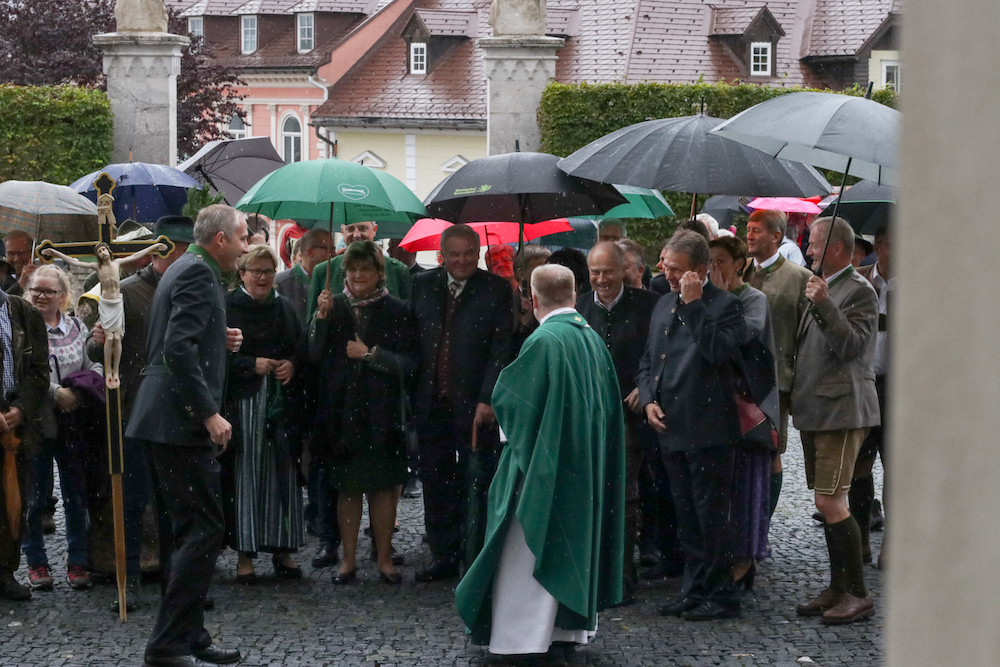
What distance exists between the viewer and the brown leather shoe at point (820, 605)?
6535mm

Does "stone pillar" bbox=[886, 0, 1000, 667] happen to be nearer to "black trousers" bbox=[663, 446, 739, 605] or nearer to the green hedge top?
"black trousers" bbox=[663, 446, 739, 605]

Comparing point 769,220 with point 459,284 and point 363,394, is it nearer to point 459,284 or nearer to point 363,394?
point 459,284

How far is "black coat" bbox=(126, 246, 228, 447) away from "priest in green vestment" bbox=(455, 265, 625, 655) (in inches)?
49.9

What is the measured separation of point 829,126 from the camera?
231 inches

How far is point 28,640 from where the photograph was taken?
6062mm

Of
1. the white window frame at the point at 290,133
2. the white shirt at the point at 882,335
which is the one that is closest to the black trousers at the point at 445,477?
the white shirt at the point at 882,335

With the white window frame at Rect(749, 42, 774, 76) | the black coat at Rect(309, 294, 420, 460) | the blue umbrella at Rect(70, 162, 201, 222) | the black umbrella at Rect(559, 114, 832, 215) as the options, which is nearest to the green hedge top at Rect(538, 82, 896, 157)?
the blue umbrella at Rect(70, 162, 201, 222)

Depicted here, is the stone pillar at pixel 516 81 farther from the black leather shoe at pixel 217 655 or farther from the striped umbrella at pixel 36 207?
the black leather shoe at pixel 217 655

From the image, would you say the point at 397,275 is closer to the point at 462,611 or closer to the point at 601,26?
the point at 462,611

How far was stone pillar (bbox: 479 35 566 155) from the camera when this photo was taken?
16812mm

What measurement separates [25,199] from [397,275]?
2465mm

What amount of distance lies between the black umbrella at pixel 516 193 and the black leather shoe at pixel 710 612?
2466 millimetres

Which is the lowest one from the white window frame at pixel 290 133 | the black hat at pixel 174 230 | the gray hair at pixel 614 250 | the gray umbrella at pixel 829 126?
the gray hair at pixel 614 250

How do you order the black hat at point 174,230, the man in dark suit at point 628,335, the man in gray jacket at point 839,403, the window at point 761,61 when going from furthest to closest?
the window at point 761,61 → the man in dark suit at point 628,335 → the black hat at point 174,230 → the man in gray jacket at point 839,403
